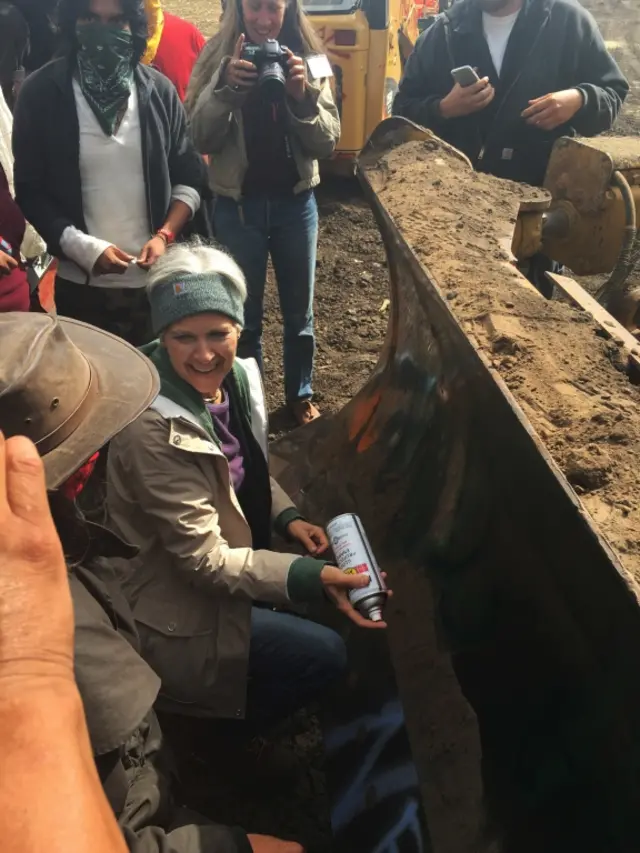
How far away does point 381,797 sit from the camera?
6.46ft

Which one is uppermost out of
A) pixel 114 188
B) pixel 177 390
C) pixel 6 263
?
pixel 114 188

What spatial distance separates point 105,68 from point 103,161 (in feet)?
1.10

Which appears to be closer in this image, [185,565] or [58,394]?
[58,394]

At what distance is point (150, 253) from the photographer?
2.88 meters

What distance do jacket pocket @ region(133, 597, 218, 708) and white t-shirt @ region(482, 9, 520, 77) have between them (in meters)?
2.74

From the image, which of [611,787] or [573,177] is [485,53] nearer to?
[573,177]

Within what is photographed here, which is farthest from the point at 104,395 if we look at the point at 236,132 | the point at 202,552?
the point at 236,132

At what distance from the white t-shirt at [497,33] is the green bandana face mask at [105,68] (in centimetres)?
158

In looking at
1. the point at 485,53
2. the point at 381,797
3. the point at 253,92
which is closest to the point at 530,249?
the point at 485,53

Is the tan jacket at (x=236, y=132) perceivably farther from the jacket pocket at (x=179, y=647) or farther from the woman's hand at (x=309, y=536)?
the jacket pocket at (x=179, y=647)

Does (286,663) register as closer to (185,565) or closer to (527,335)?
(185,565)

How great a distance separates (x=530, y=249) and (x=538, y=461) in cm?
152

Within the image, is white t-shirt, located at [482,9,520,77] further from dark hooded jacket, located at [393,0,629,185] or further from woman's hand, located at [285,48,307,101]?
woman's hand, located at [285,48,307,101]

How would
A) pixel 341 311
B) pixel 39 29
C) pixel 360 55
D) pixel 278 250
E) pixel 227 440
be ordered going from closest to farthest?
pixel 227 440
pixel 278 250
pixel 39 29
pixel 341 311
pixel 360 55
